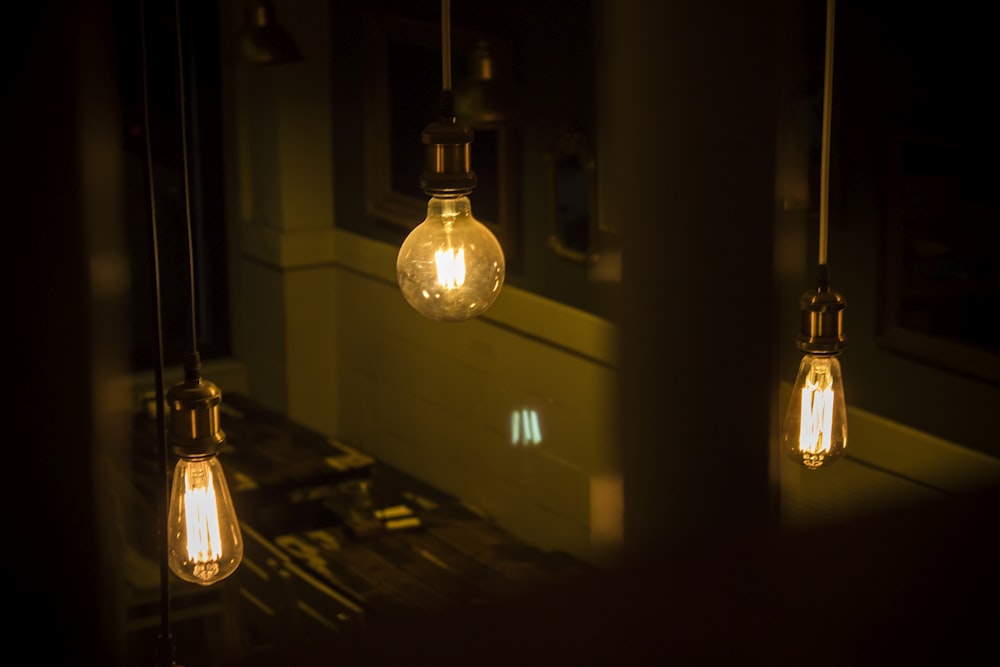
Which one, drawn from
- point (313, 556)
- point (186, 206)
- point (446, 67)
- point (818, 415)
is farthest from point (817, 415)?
point (313, 556)

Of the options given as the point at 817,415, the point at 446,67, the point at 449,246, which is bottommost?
the point at 817,415

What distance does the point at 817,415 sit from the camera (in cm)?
269

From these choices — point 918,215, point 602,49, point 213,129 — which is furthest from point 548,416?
point 213,129

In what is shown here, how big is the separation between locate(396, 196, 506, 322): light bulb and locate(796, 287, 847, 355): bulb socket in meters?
0.80

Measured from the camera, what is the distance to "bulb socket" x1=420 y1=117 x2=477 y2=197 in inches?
82.3

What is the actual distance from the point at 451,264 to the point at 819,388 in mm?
954

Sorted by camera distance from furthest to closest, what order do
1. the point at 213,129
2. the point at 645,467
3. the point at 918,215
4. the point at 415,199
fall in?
1. the point at 213,129
2. the point at 415,199
3. the point at 918,215
4. the point at 645,467

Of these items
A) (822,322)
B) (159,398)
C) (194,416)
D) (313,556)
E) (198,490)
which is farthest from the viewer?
(313,556)

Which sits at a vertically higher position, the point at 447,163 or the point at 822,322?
the point at 447,163

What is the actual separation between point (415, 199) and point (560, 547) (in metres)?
1.93

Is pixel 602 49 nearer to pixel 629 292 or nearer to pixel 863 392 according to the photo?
pixel 863 392

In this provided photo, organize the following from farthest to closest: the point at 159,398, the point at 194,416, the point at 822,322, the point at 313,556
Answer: the point at 313,556
the point at 822,322
the point at 194,416
the point at 159,398

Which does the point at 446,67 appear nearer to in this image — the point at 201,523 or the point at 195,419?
the point at 195,419

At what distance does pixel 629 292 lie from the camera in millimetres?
2518
